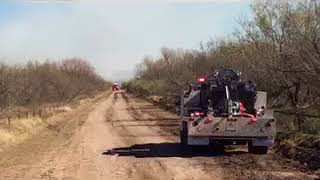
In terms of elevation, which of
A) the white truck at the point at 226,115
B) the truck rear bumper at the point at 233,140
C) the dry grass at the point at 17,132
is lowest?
the dry grass at the point at 17,132

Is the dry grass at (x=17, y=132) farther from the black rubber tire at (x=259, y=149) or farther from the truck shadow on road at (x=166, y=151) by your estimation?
the black rubber tire at (x=259, y=149)

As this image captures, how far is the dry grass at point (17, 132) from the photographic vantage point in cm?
2430

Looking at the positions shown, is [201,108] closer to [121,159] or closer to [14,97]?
[121,159]

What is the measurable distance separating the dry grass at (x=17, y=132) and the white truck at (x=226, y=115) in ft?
24.3

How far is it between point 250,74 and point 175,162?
14.2 m

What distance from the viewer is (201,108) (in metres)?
19.4

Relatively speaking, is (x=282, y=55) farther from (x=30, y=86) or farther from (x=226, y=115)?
(x=30, y=86)

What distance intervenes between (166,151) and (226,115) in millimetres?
2394

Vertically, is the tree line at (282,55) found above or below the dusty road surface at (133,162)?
above

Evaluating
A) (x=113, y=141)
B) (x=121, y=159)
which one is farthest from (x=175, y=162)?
(x=113, y=141)

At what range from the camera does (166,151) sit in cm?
1948

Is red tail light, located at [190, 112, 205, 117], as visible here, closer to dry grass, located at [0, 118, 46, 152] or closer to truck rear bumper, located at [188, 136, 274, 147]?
truck rear bumper, located at [188, 136, 274, 147]

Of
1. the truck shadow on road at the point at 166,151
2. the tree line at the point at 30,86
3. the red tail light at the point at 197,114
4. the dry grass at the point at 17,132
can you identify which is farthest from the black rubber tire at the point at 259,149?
the tree line at the point at 30,86

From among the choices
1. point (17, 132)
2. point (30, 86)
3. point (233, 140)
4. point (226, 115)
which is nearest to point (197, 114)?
point (226, 115)
